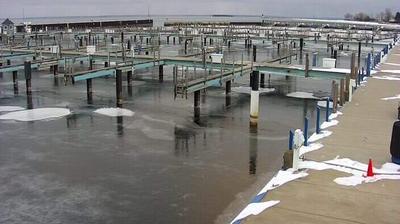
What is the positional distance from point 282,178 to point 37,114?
16459mm

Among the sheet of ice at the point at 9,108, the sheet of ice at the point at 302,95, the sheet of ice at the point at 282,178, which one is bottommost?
the sheet of ice at the point at 9,108

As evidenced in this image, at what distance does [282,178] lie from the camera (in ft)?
34.3

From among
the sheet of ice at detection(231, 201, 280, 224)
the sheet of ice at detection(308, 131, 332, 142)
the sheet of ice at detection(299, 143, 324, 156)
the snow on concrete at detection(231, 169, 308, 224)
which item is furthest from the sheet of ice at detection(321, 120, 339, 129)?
the sheet of ice at detection(231, 201, 280, 224)

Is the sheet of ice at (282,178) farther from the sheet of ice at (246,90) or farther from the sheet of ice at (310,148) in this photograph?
the sheet of ice at (246,90)

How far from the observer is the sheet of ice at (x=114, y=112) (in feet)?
78.4

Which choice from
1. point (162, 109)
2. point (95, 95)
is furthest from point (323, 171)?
point (95, 95)

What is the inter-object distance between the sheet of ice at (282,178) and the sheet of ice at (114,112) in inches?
558

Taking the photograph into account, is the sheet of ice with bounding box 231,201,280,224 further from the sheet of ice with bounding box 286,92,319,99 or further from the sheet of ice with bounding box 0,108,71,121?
the sheet of ice with bounding box 286,92,319,99

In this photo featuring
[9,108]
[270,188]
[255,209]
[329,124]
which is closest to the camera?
[255,209]

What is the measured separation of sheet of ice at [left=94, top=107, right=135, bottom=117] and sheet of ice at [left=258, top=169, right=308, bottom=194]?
558 inches

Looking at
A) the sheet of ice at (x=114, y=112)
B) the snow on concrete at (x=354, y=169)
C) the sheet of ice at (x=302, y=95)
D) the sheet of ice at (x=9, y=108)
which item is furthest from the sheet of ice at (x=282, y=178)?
the sheet of ice at (x=302, y=95)

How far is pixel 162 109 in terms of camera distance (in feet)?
83.0

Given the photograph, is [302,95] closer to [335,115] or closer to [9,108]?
[335,115]

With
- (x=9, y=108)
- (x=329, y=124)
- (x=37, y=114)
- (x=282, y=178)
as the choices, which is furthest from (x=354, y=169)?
(x=9, y=108)
